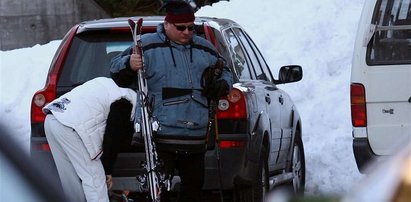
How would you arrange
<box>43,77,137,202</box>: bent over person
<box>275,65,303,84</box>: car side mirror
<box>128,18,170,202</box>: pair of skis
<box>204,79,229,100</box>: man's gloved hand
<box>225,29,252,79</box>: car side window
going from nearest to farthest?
<box>43,77,137,202</box>: bent over person, <box>128,18,170,202</box>: pair of skis, <box>204,79,229,100</box>: man's gloved hand, <box>225,29,252,79</box>: car side window, <box>275,65,303,84</box>: car side mirror

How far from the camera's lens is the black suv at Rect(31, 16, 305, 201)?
848 centimetres

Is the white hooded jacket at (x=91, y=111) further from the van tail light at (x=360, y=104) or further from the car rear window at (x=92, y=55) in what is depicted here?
the van tail light at (x=360, y=104)

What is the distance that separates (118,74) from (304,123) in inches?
280

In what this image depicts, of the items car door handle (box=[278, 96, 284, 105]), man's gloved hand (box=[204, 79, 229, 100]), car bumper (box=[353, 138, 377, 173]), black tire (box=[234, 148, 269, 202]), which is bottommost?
black tire (box=[234, 148, 269, 202])

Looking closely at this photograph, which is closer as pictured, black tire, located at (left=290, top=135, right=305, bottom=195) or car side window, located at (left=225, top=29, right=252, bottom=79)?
car side window, located at (left=225, top=29, right=252, bottom=79)

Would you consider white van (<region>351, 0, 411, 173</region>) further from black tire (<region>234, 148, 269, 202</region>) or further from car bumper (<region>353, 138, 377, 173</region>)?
black tire (<region>234, 148, 269, 202</region>)

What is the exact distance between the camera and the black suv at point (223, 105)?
8.48 metres

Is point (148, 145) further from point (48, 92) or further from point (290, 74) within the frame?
point (290, 74)

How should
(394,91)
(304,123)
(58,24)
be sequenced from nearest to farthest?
(394,91) → (304,123) → (58,24)

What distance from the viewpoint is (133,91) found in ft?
25.4

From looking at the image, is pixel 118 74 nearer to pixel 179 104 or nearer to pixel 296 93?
pixel 179 104

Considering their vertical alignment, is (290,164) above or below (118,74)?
below

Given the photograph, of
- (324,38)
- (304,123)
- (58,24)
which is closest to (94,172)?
(304,123)

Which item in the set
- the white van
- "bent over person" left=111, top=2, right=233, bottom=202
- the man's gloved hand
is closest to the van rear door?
the white van
